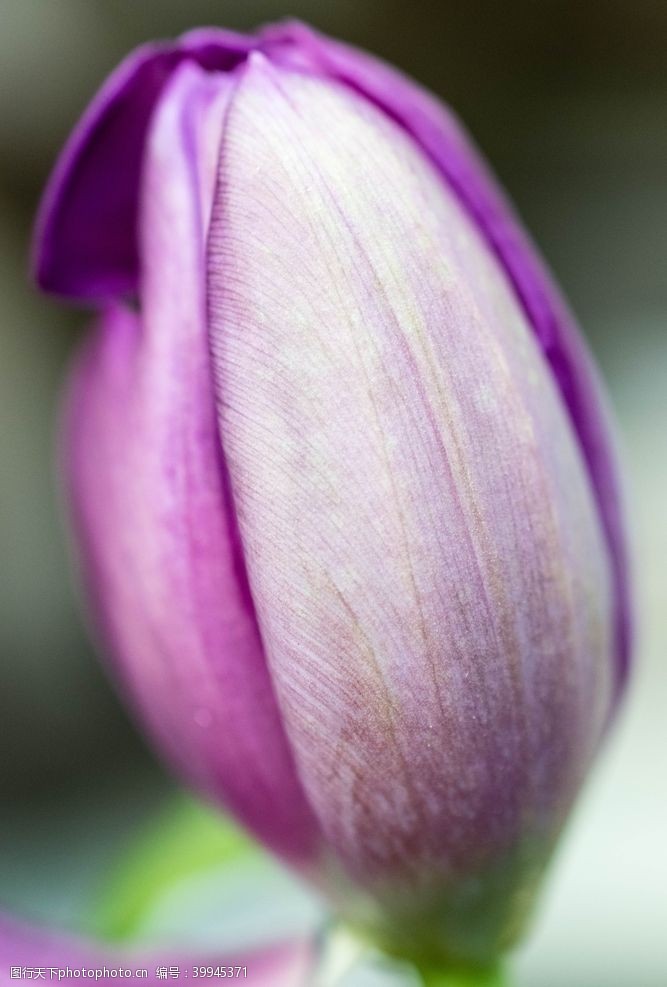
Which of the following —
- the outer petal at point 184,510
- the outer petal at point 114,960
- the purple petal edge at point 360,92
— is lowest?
the outer petal at point 114,960

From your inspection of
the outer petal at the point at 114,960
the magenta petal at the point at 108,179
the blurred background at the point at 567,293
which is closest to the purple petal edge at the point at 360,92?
the magenta petal at the point at 108,179

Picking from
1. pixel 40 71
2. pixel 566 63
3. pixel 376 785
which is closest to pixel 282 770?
pixel 376 785

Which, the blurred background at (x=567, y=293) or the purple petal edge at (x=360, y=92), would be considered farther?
the blurred background at (x=567, y=293)

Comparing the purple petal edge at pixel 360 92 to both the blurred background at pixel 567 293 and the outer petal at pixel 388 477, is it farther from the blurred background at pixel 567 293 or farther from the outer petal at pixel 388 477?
the blurred background at pixel 567 293

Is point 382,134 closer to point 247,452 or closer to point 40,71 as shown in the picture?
point 247,452

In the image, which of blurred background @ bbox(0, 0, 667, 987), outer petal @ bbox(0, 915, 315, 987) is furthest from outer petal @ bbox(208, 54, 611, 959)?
blurred background @ bbox(0, 0, 667, 987)

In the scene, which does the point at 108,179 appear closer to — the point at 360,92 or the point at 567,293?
the point at 360,92
